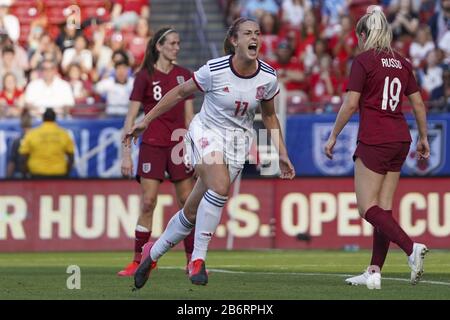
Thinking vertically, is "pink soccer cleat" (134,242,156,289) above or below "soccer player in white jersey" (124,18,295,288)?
below

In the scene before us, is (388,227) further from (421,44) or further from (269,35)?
(269,35)

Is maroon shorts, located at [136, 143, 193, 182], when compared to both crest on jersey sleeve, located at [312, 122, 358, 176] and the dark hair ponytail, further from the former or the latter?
crest on jersey sleeve, located at [312, 122, 358, 176]

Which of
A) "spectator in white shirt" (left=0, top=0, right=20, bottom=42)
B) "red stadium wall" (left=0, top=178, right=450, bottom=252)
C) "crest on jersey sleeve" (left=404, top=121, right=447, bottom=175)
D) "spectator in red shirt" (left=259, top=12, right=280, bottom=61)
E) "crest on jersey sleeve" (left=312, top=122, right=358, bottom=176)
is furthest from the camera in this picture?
"spectator in white shirt" (left=0, top=0, right=20, bottom=42)

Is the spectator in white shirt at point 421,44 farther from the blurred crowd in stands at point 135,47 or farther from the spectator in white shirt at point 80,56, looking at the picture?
the spectator in white shirt at point 80,56

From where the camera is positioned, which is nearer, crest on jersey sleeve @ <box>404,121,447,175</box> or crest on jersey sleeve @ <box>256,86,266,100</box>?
crest on jersey sleeve @ <box>256,86,266,100</box>

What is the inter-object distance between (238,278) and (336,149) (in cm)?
882

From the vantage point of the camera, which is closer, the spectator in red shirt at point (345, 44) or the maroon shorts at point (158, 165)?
the maroon shorts at point (158, 165)

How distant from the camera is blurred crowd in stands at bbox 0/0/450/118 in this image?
23328mm

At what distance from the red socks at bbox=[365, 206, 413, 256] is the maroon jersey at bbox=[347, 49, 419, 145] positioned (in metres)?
0.60

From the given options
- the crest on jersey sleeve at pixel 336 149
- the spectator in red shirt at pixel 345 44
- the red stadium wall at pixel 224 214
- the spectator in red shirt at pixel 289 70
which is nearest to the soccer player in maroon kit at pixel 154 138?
the red stadium wall at pixel 224 214

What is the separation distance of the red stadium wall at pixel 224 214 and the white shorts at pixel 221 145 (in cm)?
850

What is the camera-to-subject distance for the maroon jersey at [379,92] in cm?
1154

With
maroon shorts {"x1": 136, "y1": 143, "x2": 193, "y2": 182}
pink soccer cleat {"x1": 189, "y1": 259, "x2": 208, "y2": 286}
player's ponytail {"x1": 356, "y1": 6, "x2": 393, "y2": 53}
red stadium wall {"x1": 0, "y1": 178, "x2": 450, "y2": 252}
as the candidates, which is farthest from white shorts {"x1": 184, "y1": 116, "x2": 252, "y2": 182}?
red stadium wall {"x1": 0, "y1": 178, "x2": 450, "y2": 252}
